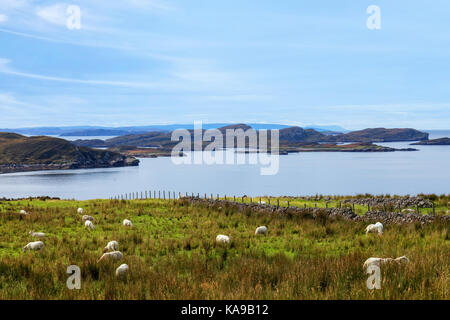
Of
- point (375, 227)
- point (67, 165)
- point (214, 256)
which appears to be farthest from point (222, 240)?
point (67, 165)

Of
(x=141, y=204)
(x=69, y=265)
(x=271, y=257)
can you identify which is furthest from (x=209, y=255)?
(x=141, y=204)

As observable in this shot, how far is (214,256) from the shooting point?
12484mm

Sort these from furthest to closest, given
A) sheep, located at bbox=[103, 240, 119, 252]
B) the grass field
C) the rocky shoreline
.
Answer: the rocky shoreline, sheep, located at bbox=[103, 240, 119, 252], the grass field

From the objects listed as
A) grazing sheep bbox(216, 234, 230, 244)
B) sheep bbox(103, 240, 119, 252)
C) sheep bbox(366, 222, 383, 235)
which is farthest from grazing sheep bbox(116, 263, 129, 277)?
sheep bbox(366, 222, 383, 235)

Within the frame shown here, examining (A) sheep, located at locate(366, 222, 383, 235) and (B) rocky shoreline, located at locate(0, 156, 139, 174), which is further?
(B) rocky shoreline, located at locate(0, 156, 139, 174)

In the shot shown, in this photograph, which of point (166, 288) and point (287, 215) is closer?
point (166, 288)

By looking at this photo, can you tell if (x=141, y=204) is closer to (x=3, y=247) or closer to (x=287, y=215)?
(x=287, y=215)

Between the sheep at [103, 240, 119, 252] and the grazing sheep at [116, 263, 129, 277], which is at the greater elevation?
the grazing sheep at [116, 263, 129, 277]

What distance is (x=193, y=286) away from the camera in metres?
7.38

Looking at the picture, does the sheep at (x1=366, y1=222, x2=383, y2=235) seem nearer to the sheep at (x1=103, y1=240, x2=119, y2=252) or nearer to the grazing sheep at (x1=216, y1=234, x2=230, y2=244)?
the grazing sheep at (x1=216, y1=234, x2=230, y2=244)

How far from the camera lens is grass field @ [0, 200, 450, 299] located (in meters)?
7.48

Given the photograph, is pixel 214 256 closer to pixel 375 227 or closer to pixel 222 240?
pixel 222 240

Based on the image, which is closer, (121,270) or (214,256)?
(121,270)
